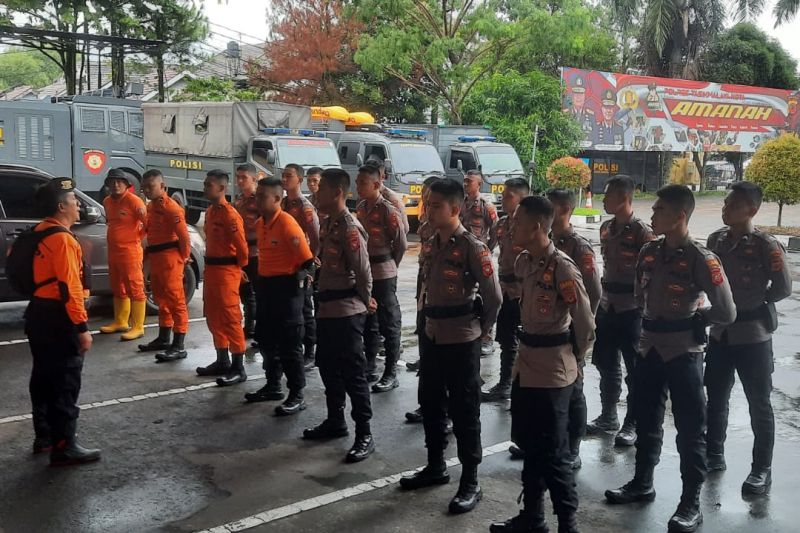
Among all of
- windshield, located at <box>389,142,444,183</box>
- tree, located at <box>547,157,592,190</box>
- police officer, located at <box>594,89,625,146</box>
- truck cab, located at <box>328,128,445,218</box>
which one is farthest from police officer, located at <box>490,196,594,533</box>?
police officer, located at <box>594,89,625,146</box>

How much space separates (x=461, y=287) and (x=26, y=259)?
2601 millimetres

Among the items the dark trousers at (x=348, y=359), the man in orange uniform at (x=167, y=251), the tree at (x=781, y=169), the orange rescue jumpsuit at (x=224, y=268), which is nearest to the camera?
the dark trousers at (x=348, y=359)

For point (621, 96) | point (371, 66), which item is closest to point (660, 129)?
point (621, 96)

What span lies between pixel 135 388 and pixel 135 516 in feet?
8.25

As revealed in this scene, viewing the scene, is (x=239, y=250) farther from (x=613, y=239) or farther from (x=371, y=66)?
(x=371, y=66)

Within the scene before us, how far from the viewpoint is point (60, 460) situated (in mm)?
4949

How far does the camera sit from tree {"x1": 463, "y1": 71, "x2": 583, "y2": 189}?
2450 centimetres

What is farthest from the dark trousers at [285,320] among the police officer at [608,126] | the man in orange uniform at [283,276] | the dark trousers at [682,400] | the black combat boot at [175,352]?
the police officer at [608,126]

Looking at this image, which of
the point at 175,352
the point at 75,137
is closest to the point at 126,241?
the point at 175,352

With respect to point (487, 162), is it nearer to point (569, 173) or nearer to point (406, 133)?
point (406, 133)

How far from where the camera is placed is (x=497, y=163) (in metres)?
19.1

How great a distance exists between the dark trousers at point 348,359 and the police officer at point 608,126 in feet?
74.2

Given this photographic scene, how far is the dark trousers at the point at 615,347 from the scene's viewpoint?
534 cm

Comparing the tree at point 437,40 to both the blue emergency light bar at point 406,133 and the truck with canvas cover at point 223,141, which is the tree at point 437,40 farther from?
the truck with canvas cover at point 223,141
